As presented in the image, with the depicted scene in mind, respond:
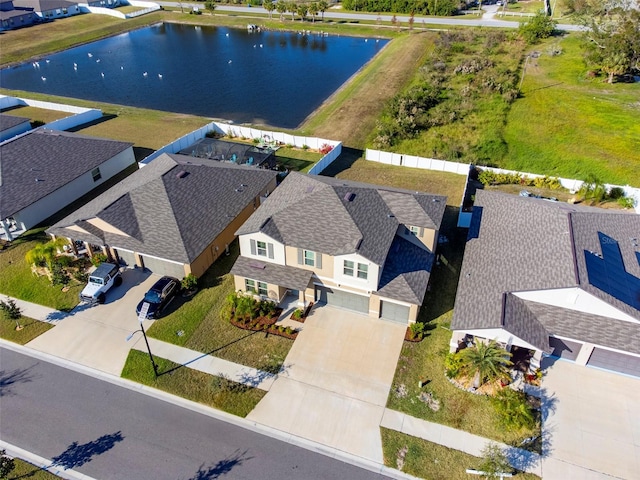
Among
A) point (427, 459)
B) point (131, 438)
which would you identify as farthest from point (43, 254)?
point (427, 459)

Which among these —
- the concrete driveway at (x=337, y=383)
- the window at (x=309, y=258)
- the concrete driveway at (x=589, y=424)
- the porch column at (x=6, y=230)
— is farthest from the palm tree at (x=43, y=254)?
the concrete driveway at (x=589, y=424)

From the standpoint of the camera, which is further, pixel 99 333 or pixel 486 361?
pixel 99 333

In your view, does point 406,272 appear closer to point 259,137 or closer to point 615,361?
point 615,361

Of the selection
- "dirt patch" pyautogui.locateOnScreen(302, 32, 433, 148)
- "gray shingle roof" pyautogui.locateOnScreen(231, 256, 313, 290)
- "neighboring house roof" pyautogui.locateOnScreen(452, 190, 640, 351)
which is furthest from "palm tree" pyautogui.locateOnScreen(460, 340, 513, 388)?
"dirt patch" pyautogui.locateOnScreen(302, 32, 433, 148)

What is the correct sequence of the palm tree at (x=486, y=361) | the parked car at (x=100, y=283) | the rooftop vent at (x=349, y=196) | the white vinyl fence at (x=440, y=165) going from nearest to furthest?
1. the palm tree at (x=486, y=361)
2. the rooftop vent at (x=349, y=196)
3. the parked car at (x=100, y=283)
4. the white vinyl fence at (x=440, y=165)

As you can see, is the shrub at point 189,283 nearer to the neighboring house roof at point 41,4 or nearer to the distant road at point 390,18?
the distant road at point 390,18

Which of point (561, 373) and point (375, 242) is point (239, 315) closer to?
point (375, 242)
